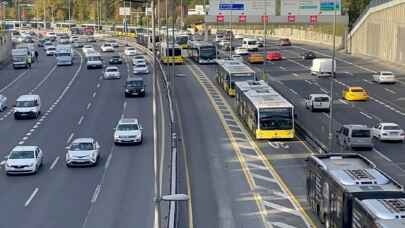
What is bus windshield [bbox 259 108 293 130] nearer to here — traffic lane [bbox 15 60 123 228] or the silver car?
the silver car

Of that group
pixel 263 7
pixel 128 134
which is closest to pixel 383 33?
pixel 263 7

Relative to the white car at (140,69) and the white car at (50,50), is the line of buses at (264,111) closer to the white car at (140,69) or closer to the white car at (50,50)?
the white car at (140,69)

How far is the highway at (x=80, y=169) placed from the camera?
115ft

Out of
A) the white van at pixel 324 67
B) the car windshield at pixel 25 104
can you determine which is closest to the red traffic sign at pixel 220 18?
the white van at pixel 324 67

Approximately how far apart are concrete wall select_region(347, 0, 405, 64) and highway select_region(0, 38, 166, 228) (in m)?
33.0

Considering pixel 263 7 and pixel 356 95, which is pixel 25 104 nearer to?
pixel 356 95

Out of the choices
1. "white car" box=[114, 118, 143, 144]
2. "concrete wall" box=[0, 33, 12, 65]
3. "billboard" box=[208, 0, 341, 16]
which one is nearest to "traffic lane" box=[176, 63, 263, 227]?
"white car" box=[114, 118, 143, 144]

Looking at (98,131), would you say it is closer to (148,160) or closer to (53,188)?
(148,160)

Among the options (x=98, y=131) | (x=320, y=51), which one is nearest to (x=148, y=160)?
(x=98, y=131)

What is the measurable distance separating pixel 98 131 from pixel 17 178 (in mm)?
14466

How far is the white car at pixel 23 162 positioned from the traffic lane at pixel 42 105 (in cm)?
569

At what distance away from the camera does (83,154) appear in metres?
45.3

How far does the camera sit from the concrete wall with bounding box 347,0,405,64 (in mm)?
101375

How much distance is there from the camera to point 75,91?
8131 cm
